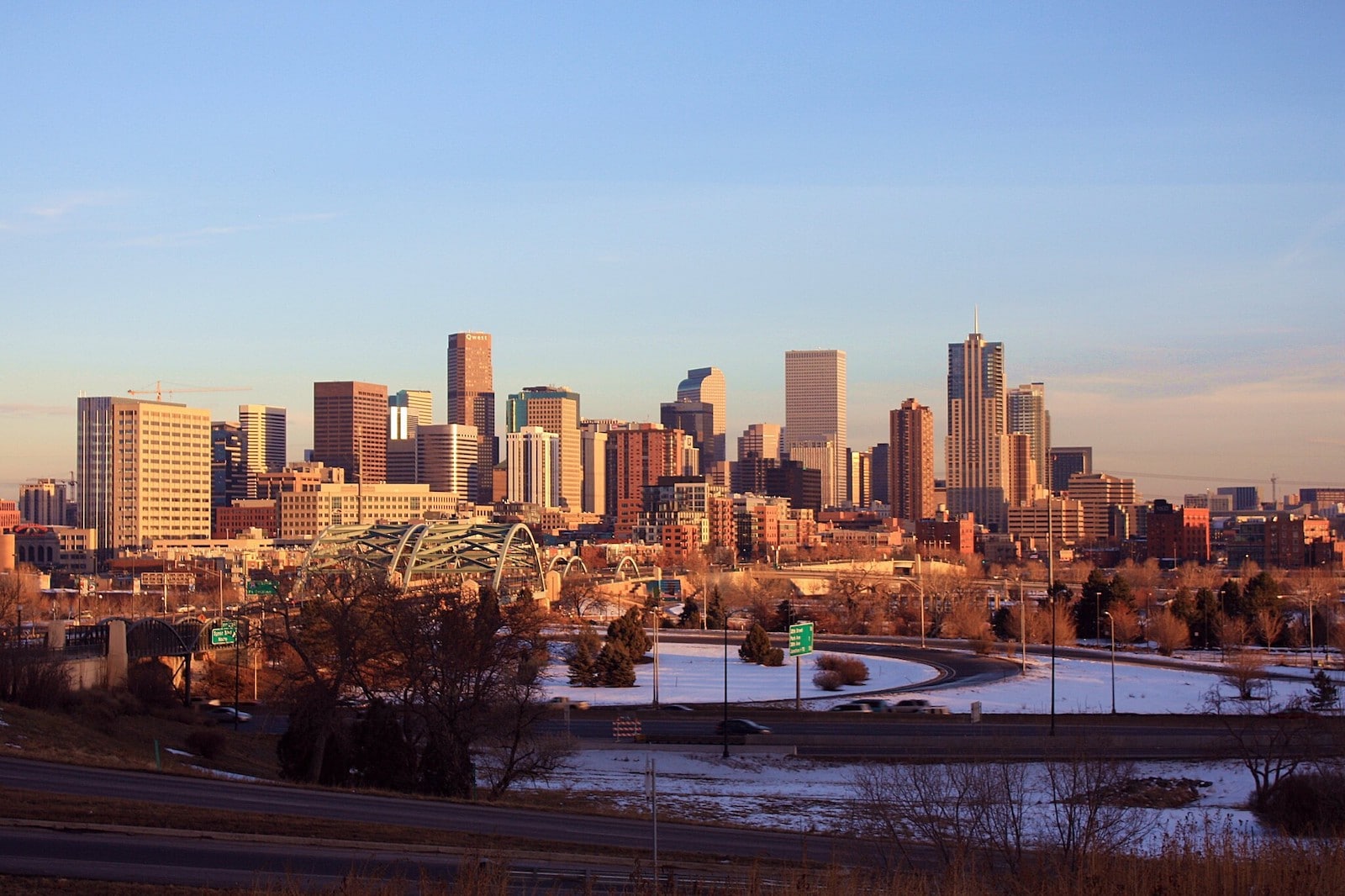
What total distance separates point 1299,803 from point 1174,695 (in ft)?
96.7

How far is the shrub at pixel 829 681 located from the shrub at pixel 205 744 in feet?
111

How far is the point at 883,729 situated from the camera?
4662 cm

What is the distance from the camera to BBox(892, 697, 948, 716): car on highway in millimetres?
50656

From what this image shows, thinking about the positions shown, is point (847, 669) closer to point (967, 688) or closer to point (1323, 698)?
point (967, 688)

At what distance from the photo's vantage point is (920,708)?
171 feet

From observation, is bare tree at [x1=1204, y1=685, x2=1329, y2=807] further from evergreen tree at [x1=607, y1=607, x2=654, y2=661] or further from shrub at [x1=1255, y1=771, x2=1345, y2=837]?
evergreen tree at [x1=607, y1=607, x2=654, y2=661]

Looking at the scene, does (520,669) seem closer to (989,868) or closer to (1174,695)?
(989,868)

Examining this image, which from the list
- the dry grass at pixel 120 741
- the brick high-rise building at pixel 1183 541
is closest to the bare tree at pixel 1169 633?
the dry grass at pixel 120 741

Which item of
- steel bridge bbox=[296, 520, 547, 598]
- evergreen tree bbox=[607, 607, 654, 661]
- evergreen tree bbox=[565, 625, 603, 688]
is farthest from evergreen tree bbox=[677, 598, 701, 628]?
evergreen tree bbox=[565, 625, 603, 688]

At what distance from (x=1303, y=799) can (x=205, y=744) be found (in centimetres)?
2768

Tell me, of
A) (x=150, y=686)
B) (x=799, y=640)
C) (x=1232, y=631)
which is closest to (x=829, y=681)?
(x=799, y=640)

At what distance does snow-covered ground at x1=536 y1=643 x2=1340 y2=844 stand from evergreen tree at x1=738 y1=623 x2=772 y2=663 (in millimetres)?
990

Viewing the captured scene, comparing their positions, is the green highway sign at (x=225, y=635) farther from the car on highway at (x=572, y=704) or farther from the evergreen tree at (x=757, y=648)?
the evergreen tree at (x=757, y=648)

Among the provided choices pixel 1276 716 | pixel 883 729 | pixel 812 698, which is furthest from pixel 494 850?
pixel 812 698
